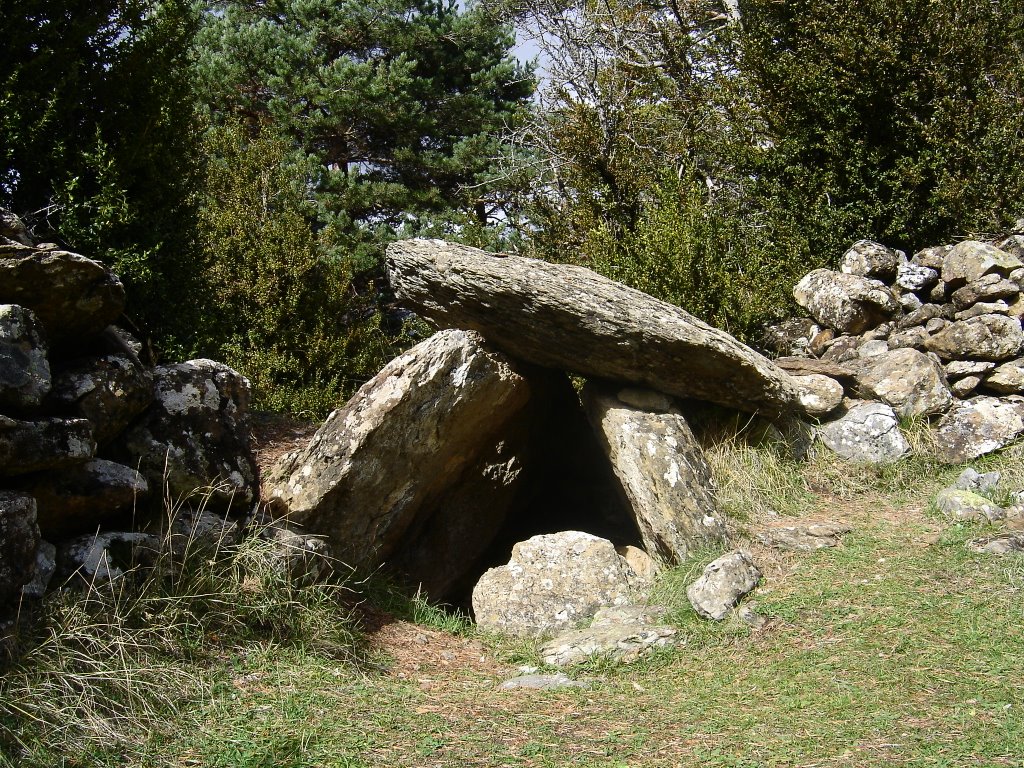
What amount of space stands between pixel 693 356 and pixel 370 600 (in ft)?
9.82

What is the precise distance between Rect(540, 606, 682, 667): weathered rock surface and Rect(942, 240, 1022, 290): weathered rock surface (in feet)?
16.4


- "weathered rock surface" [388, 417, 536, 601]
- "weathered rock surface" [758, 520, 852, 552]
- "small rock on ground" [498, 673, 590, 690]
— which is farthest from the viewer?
"weathered rock surface" [388, 417, 536, 601]

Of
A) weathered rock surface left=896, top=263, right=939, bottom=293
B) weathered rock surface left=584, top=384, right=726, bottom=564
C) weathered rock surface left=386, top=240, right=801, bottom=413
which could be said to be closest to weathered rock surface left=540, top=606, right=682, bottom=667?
weathered rock surface left=584, top=384, right=726, bottom=564

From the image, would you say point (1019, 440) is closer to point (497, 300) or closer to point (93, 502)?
point (497, 300)

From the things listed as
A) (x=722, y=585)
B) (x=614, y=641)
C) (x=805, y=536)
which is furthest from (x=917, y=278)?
(x=614, y=641)

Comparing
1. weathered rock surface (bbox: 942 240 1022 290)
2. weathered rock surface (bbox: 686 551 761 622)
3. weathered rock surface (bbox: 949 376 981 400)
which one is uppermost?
weathered rock surface (bbox: 942 240 1022 290)

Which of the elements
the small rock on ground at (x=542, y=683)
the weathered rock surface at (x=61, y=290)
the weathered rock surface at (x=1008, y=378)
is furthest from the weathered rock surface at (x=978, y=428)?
the weathered rock surface at (x=61, y=290)

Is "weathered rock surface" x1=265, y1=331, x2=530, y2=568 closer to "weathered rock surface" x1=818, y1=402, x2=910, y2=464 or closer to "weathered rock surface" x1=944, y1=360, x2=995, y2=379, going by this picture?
"weathered rock surface" x1=818, y1=402, x2=910, y2=464

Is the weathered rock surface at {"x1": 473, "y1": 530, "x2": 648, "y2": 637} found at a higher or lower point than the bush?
lower

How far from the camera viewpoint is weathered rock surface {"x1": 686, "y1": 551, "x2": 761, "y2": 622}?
583cm

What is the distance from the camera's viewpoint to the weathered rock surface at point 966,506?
262 inches

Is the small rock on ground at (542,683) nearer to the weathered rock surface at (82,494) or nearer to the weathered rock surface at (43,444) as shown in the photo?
the weathered rock surface at (82,494)

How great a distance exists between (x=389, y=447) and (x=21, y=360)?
8.96 feet

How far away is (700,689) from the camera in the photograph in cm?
501
